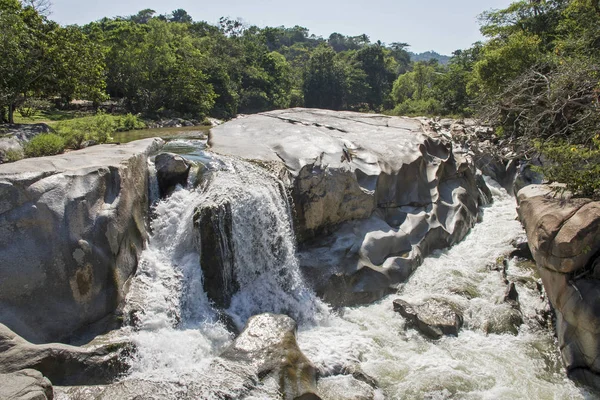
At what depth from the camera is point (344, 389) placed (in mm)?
6578

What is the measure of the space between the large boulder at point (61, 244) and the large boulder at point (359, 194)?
140 inches

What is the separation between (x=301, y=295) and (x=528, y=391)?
13.7 feet

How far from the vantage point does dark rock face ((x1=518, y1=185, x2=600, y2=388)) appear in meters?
6.58

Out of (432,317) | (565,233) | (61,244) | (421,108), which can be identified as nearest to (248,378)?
(61,244)

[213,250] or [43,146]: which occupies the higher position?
[43,146]

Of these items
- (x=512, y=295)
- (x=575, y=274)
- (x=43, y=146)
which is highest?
(x=43, y=146)

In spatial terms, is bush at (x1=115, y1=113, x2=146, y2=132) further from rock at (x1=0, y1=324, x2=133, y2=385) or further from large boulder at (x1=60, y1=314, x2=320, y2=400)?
large boulder at (x1=60, y1=314, x2=320, y2=400)

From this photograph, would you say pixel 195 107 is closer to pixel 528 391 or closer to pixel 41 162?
pixel 41 162

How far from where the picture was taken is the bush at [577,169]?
7.39 meters

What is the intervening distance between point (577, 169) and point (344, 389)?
5506 millimetres

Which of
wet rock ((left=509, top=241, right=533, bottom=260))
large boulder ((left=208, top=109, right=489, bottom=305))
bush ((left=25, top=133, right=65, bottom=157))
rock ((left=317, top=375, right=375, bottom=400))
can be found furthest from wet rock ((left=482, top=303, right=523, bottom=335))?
bush ((left=25, top=133, right=65, bottom=157))

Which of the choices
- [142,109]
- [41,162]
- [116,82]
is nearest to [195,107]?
[142,109]

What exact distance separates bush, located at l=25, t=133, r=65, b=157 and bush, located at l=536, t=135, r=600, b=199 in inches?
403

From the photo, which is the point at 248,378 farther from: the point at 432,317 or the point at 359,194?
the point at 359,194
